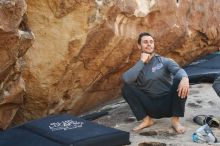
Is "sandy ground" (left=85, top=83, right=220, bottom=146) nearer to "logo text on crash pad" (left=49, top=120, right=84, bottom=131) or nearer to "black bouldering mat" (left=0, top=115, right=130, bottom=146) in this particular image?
"black bouldering mat" (left=0, top=115, right=130, bottom=146)

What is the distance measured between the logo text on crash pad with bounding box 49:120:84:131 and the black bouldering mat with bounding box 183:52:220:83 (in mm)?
2828

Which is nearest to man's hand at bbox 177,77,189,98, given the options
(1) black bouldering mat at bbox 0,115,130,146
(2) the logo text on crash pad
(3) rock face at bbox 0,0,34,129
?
(1) black bouldering mat at bbox 0,115,130,146

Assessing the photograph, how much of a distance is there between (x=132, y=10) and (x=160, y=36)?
35.2 inches

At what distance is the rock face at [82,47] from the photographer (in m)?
4.70

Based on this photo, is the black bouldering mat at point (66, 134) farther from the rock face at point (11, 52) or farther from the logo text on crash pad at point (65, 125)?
the rock face at point (11, 52)

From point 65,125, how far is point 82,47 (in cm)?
133

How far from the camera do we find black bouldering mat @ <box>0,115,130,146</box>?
344 cm

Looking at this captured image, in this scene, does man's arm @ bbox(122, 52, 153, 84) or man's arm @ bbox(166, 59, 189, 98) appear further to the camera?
man's arm @ bbox(122, 52, 153, 84)

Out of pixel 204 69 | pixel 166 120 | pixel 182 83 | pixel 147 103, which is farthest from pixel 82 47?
pixel 204 69

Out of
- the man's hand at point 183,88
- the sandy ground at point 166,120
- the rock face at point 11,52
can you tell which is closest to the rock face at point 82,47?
the rock face at point 11,52

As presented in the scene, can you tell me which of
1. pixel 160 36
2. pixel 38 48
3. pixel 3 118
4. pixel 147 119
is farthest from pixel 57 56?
pixel 160 36

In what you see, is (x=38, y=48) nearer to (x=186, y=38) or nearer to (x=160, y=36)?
(x=160, y=36)

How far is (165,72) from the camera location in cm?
421

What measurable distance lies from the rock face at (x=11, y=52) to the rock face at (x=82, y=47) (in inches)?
3.1
